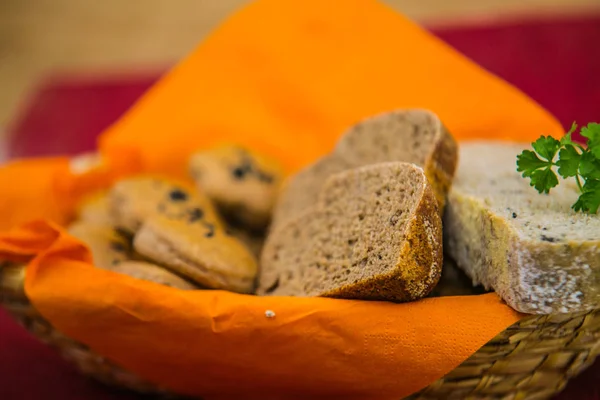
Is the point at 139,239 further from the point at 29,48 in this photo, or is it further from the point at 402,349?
the point at 29,48

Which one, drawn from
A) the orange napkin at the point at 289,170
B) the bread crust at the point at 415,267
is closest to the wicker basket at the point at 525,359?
the orange napkin at the point at 289,170

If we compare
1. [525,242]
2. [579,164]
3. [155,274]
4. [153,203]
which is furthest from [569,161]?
[153,203]

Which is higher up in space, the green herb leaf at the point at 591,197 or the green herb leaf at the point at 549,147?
the green herb leaf at the point at 549,147

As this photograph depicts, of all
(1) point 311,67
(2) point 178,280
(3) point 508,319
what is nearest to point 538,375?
(3) point 508,319

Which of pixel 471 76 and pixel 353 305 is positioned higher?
pixel 471 76

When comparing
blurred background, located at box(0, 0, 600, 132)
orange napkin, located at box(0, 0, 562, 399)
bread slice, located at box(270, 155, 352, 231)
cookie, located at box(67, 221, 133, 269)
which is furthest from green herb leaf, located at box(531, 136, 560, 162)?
blurred background, located at box(0, 0, 600, 132)

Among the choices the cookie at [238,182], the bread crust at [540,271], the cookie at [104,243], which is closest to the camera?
the bread crust at [540,271]

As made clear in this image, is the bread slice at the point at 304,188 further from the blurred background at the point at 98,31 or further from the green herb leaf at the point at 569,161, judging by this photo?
the blurred background at the point at 98,31
